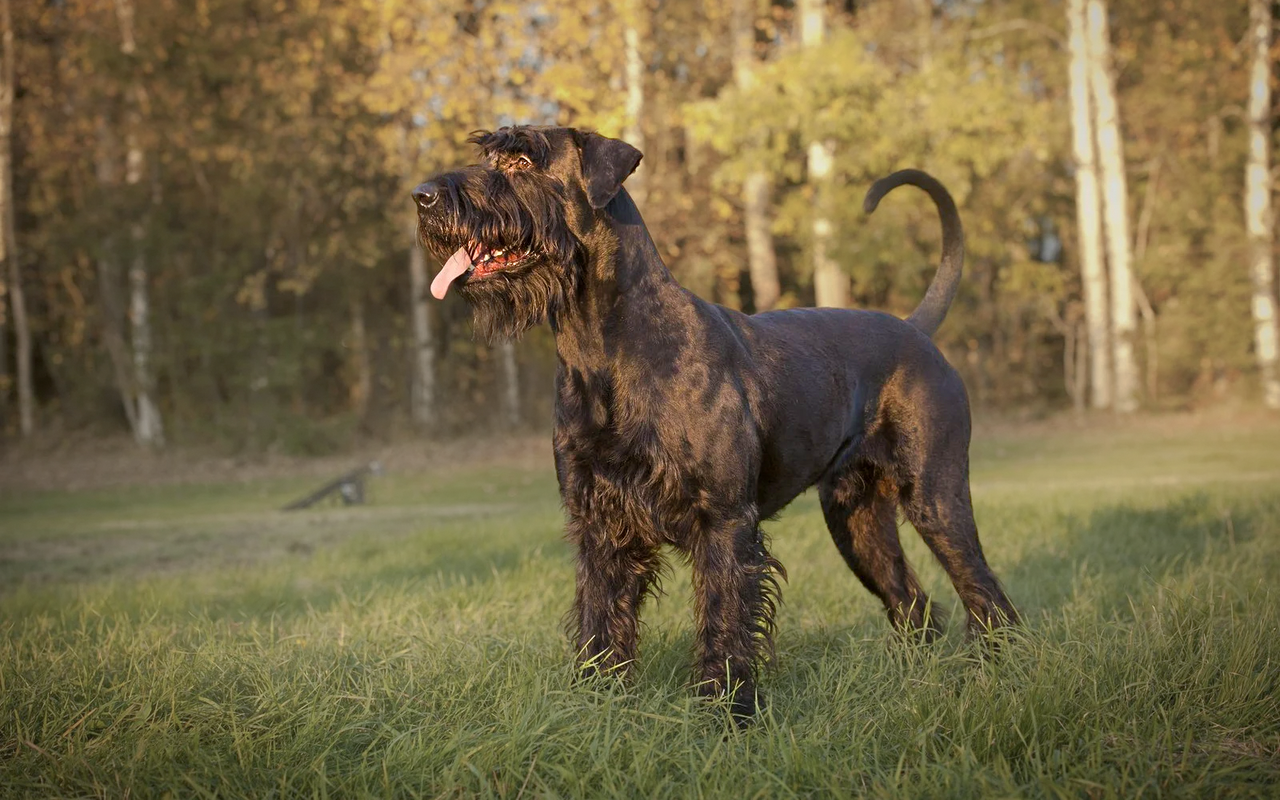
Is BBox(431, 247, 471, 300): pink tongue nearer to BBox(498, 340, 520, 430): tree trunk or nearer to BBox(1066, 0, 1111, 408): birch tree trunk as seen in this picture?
BBox(498, 340, 520, 430): tree trunk

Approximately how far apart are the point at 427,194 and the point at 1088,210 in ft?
66.5

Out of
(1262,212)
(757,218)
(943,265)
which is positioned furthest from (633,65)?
(943,265)

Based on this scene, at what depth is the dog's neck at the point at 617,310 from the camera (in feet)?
13.0

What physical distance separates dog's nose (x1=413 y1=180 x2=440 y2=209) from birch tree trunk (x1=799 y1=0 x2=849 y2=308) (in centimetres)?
1527

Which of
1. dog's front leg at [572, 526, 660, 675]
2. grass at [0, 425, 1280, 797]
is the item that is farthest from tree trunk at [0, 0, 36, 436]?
dog's front leg at [572, 526, 660, 675]

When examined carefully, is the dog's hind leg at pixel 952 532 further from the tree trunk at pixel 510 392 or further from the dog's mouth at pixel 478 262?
the tree trunk at pixel 510 392

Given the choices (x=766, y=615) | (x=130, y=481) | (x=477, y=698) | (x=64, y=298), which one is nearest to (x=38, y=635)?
(x=477, y=698)

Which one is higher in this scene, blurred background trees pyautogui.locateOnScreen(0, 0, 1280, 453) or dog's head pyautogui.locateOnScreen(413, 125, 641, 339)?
blurred background trees pyautogui.locateOnScreen(0, 0, 1280, 453)

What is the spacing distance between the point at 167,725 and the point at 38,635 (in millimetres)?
2172

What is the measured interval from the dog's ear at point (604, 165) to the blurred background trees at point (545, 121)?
1412 centimetres

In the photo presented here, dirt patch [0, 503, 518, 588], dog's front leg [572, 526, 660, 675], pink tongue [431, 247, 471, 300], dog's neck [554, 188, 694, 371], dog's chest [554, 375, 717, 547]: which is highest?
pink tongue [431, 247, 471, 300]

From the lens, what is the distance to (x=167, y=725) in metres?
3.34

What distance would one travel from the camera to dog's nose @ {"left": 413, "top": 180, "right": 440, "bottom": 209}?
147 inches

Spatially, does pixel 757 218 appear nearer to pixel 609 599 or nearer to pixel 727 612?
pixel 609 599
